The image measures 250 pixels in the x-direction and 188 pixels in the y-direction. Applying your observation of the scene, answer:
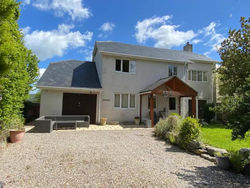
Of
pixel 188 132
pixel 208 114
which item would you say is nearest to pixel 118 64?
pixel 188 132

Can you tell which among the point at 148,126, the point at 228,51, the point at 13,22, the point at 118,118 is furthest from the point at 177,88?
the point at 13,22

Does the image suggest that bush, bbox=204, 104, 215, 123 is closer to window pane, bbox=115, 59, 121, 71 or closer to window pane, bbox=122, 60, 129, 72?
window pane, bbox=122, 60, 129, 72

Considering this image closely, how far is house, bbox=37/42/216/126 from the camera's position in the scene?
11.6 meters

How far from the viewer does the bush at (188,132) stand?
5886 mm

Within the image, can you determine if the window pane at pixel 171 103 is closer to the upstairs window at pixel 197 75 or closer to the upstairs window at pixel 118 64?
the upstairs window at pixel 197 75

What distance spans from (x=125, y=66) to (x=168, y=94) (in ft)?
16.0

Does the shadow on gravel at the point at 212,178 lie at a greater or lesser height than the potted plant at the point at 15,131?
lesser

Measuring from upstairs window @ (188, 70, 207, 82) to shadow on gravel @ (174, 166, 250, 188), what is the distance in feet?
43.9

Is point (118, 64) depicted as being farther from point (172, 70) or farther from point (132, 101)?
point (172, 70)

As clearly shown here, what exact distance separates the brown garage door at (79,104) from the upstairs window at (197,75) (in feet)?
36.0

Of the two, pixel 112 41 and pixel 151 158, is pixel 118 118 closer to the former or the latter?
pixel 151 158

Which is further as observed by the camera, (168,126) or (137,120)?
(137,120)

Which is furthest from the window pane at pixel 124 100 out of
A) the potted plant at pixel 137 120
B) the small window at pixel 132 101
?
the potted plant at pixel 137 120

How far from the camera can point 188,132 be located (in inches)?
237
